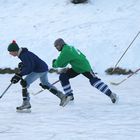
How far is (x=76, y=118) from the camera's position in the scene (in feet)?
28.9

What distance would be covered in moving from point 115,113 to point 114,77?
5971 millimetres

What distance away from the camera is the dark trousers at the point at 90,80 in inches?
399

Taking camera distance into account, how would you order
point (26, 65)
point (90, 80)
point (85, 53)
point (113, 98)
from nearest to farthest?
1. point (26, 65)
2. point (90, 80)
3. point (113, 98)
4. point (85, 53)

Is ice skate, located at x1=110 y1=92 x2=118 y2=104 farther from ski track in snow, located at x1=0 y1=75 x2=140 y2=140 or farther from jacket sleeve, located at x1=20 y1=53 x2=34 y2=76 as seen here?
jacket sleeve, located at x1=20 y1=53 x2=34 y2=76

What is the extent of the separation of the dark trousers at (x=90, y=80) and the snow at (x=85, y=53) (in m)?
0.32

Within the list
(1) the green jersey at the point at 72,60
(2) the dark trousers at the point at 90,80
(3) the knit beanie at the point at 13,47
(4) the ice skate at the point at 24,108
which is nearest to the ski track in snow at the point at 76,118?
(4) the ice skate at the point at 24,108

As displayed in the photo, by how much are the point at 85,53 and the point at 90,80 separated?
7162mm

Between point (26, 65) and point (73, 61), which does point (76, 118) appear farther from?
point (73, 61)

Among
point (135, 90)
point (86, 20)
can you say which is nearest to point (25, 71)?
point (135, 90)

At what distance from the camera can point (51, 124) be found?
27.0 ft

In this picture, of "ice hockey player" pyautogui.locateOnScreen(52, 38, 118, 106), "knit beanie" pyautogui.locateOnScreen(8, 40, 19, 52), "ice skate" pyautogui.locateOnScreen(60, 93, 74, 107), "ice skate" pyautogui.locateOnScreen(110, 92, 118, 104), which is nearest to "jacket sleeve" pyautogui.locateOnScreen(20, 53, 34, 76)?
"knit beanie" pyautogui.locateOnScreen(8, 40, 19, 52)

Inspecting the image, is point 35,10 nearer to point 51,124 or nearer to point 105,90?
point 105,90

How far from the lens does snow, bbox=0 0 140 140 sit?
7797mm

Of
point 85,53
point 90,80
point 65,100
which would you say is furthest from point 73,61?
point 85,53
